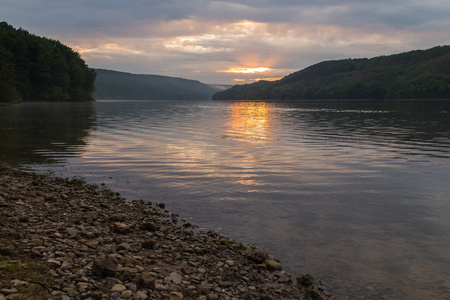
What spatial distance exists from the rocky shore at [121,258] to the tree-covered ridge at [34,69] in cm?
13887

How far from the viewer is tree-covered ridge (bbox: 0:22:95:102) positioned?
146 meters

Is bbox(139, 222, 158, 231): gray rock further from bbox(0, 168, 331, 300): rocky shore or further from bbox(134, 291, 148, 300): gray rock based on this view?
bbox(134, 291, 148, 300): gray rock

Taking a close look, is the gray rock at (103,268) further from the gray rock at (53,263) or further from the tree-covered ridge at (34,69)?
the tree-covered ridge at (34,69)

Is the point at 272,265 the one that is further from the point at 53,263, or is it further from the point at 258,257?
the point at 53,263

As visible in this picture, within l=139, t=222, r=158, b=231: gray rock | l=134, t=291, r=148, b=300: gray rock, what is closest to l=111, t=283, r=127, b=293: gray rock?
l=134, t=291, r=148, b=300: gray rock

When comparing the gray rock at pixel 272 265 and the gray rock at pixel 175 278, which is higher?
the gray rock at pixel 175 278

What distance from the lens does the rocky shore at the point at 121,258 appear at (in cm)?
720

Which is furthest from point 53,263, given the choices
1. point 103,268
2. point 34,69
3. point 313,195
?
point 34,69

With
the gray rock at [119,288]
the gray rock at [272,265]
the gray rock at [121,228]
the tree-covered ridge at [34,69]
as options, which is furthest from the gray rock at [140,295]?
the tree-covered ridge at [34,69]

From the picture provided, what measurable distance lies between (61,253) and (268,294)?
493 cm

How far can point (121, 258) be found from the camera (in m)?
8.82

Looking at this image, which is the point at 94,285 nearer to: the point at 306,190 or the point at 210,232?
the point at 210,232

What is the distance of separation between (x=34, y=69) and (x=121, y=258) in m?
182

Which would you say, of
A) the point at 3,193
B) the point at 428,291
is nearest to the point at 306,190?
the point at 428,291
